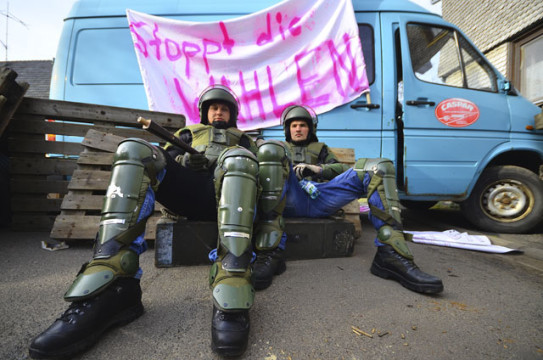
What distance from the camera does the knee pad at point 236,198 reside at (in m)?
1.04

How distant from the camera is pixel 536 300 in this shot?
1334mm

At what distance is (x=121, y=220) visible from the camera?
102 centimetres

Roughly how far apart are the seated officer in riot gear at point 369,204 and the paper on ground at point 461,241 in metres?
1.29

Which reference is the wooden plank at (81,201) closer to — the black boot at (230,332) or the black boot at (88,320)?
the black boot at (88,320)

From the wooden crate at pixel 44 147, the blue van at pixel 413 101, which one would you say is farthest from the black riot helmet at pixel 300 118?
the wooden crate at pixel 44 147

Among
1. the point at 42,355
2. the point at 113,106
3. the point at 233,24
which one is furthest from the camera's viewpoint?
the point at 233,24

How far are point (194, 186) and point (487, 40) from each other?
877cm

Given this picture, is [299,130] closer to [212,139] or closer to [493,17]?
[212,139]

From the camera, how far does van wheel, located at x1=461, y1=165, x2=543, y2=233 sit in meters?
2.85

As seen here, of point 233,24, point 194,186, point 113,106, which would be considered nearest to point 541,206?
point 194,186

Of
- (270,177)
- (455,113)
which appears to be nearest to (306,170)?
(270,177)

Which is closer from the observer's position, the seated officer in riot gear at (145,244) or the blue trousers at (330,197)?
the seated officer in riot gear at (145,244)

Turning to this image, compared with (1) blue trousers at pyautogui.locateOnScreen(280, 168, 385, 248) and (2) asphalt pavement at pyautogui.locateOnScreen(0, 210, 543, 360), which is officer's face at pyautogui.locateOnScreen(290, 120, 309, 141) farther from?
(2) asphalt pavement at pyautogui.locateOnScreen(0, 210, 543, 360)

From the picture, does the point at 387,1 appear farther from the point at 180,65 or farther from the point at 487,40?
the point at 487,40
